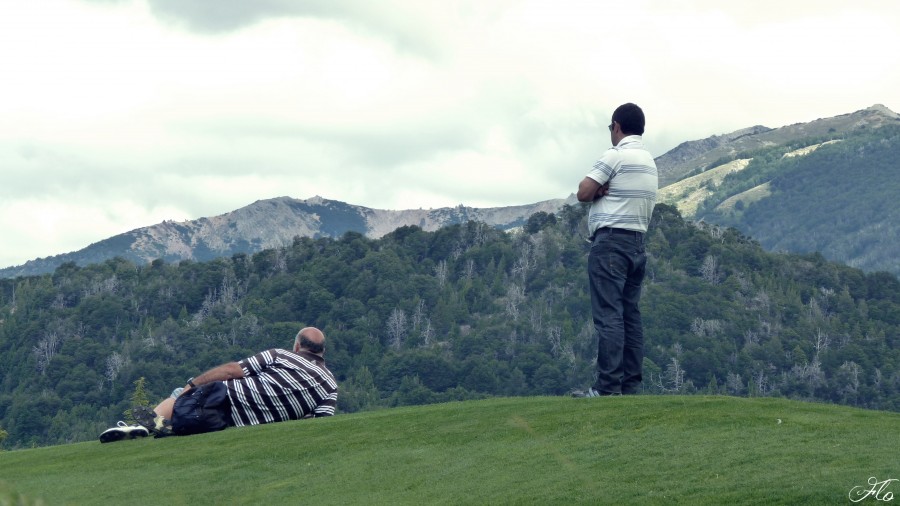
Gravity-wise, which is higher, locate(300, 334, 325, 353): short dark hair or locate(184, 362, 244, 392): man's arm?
locate(300, 334, 325, 353): short dark hair

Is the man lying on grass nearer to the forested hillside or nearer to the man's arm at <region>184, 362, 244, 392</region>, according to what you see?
the man's arm at <region>184, 362, 244, 392</region>

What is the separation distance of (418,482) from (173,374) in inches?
5252

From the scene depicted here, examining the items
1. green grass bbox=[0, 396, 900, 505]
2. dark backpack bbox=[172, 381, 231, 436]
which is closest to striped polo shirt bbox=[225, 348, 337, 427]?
dark backpack bbox=[172, 381, 231, 436]

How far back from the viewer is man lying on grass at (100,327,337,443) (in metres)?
15.5

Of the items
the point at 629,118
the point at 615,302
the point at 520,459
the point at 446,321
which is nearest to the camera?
the point at 520,459

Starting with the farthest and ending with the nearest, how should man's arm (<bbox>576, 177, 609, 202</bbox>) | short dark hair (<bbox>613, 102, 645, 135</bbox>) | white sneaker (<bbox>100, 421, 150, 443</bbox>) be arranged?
1. white sneaker (<bbox>100, 421, 150, 443</bbox>)
2. short dark hair (<bbox>613, 102, 645, 135</bbox>)
3. man's arm (<bbox>576, 177, 609, 202</bbox>)

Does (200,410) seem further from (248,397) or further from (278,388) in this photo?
(278,388)

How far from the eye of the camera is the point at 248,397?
51.5 ft

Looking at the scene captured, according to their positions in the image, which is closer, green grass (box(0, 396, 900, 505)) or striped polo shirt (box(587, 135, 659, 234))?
green grass (box(0, 396, 900, 505))

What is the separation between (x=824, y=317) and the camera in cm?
16050

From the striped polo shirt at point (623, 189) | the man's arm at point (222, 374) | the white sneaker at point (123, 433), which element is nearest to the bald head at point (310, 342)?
the man's arm at point (222, 374)

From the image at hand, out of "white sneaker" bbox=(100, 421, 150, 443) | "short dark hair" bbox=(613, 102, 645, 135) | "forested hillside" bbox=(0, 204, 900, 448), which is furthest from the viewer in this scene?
"forested hillside" bbox=(0, 204, 900, 448)

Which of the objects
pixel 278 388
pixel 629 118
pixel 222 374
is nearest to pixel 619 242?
pixel 629 118

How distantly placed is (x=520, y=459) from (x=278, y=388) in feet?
16.6
